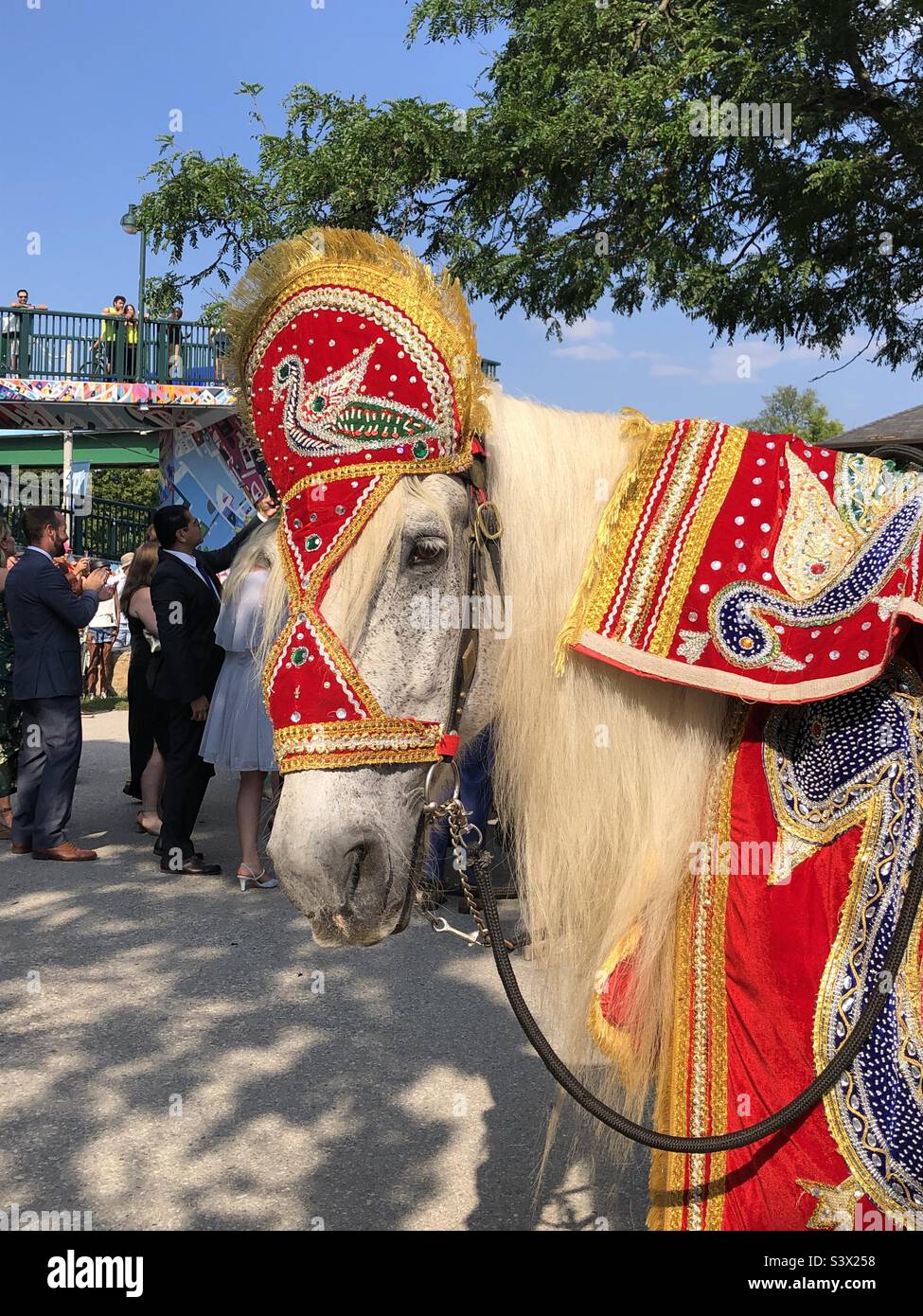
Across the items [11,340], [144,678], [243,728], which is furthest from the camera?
[11,340]

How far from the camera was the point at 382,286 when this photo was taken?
1.82 m

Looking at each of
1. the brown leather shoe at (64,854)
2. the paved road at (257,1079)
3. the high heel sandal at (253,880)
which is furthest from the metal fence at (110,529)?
the paved road at (257,1079)

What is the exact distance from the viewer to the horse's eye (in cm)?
174

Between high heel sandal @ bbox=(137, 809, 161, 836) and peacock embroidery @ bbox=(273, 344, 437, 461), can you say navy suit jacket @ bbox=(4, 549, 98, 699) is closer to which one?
high heel sandal @ bbox=(137, 809, 161, 836)

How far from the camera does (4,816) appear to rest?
23.4 feet

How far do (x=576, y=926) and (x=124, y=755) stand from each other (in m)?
8.76

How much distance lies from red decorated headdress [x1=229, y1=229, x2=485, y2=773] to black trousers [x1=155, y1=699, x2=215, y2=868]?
4.73m

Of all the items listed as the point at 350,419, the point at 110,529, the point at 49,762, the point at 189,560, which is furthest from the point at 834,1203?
the point at 110,529

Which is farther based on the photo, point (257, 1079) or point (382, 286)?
point (257, 1079)

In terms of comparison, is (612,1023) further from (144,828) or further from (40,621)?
(144,828)

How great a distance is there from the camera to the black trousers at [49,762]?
6.40 metres

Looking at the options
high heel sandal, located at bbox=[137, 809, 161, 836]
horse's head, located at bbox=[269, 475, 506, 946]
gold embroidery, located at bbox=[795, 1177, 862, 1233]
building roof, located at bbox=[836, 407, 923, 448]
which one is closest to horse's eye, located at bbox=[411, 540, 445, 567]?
horse's head, located at bbox=[269, 475, 506, 946]

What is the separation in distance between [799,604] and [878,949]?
58cm
